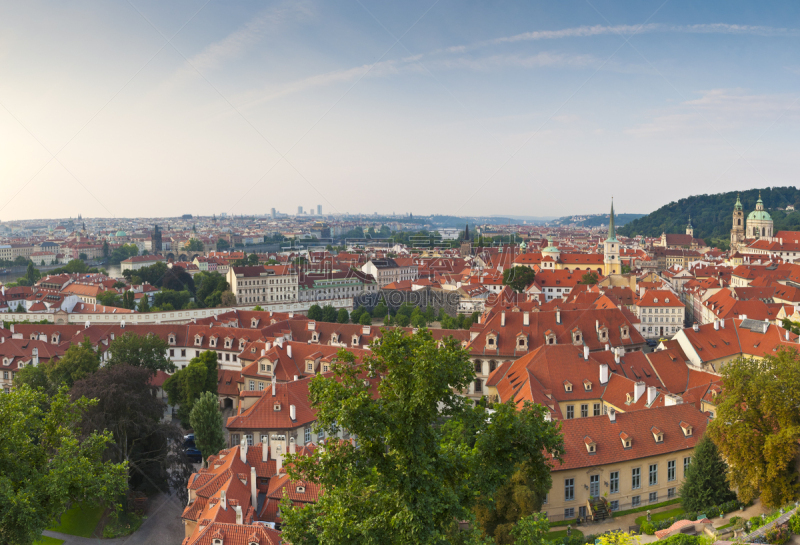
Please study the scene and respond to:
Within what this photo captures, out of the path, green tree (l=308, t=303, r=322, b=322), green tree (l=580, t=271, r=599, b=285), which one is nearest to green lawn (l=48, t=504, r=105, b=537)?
the path

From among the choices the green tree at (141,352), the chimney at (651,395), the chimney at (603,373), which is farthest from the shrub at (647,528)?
the green tree at (141,352)

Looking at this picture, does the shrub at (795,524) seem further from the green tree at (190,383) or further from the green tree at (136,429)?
the green tree at (190,383)

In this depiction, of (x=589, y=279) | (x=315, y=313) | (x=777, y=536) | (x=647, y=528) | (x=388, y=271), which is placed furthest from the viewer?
(x=388, y=271)

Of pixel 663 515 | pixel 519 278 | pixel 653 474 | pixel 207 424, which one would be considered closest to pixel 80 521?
pixel 207 424

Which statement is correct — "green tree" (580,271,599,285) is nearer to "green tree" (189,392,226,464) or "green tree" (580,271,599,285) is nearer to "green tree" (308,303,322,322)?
"green tree" (308,303,322,322)

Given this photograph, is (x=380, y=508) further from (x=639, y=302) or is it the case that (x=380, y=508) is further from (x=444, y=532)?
(x=639, y=302)

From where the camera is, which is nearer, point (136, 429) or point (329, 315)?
point (136, 429)

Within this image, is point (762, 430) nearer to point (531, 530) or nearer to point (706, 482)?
point (706, 482)
